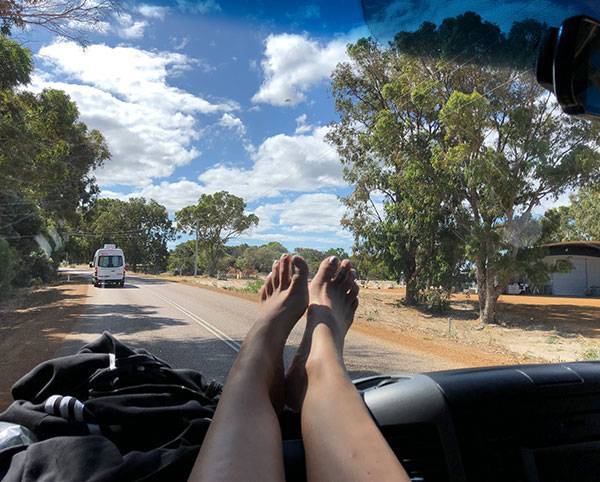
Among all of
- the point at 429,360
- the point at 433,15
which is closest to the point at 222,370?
the point at 429,360

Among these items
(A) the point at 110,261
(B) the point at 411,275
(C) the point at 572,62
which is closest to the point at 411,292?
(B) the point at 411,275

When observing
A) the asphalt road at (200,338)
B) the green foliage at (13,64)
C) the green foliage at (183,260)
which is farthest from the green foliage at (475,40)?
the green foliage at (183,260)

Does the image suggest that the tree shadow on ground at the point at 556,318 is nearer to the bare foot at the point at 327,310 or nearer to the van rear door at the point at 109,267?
the bare foot at the point at 327,310

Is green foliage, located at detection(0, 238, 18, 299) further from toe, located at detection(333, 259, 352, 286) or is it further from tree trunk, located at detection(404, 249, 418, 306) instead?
Result: toe, located at detection(333, 259, 352, 286)

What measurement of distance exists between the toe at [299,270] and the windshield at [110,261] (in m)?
24.2

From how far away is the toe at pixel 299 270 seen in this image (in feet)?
6.93

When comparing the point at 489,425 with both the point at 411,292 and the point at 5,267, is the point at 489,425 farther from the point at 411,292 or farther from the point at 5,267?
the point at 411,292

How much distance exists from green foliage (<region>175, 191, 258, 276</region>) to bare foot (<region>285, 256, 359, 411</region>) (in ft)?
97.9

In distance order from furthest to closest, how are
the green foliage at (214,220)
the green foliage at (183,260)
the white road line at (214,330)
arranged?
the green foliage at (183,260) < the green foliage at (214,220) < the white road line at (214,330)

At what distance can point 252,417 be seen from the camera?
3.68 ft

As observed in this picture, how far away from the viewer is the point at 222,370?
568 cm

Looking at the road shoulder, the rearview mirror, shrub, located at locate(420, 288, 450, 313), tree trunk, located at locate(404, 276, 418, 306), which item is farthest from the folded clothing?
tree trunk, located at locate(404, 276, 418, 306)

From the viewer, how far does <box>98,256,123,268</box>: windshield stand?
24453 millimetres

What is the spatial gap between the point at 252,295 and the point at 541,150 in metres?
11.6
